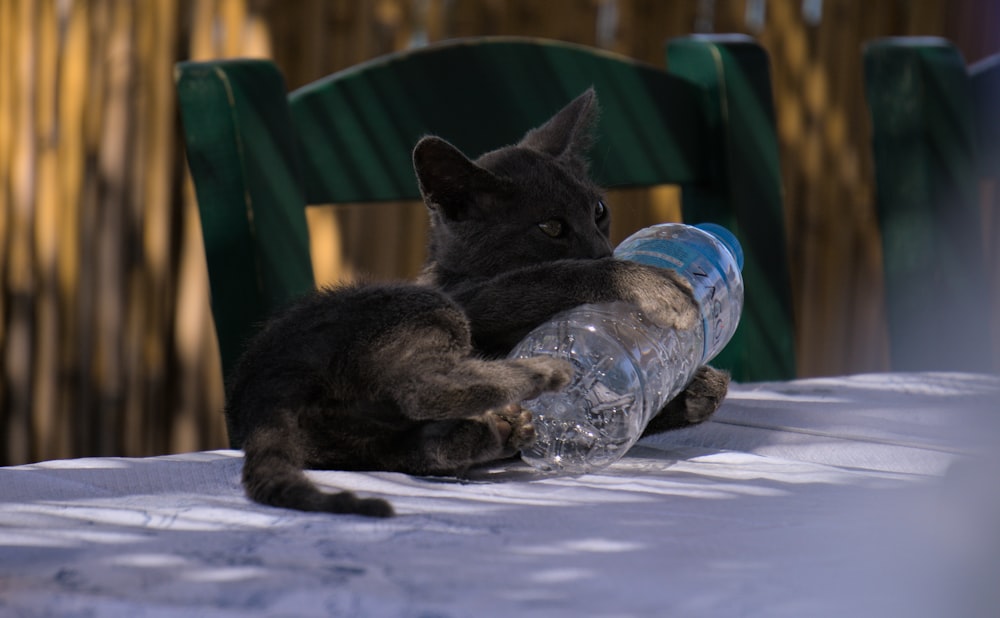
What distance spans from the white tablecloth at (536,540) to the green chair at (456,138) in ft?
1.37

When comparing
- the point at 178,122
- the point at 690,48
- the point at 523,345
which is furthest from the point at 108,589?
the point at 178,122

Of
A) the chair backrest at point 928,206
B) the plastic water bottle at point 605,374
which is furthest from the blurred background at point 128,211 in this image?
the plastic water bottle at point 605,374

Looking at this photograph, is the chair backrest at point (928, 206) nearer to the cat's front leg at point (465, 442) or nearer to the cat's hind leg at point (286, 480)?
the cat's front leg at point (465, 442)

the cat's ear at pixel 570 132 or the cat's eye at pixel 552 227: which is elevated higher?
the cat's ear at pixel 570 132

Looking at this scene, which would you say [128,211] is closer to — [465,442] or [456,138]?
[456,138]

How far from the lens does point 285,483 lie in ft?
2.89

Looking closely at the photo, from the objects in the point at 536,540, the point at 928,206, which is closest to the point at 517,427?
the point at 536,540

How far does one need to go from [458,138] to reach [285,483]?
2.92ft

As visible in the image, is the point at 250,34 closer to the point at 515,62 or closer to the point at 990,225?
the point at 515,62

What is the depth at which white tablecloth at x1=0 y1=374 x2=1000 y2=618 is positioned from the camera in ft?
2.00

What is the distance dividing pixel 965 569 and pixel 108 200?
2.74m

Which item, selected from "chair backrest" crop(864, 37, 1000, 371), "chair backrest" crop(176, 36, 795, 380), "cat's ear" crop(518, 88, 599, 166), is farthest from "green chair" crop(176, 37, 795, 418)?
"chair backrest" crop(864, 37, 1000, 371)

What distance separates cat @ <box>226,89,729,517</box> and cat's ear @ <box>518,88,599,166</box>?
234 millimetres

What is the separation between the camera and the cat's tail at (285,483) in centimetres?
83
